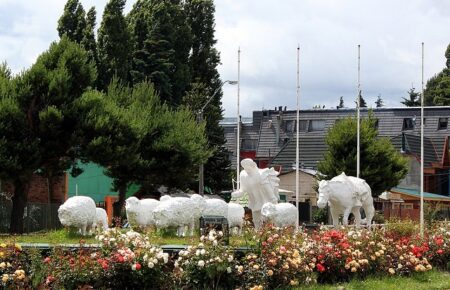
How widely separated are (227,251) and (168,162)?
A: 27051 millimetres

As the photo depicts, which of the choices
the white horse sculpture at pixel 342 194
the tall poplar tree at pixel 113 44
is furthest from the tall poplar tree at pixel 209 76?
the white horse sculpture at pixel 342 194

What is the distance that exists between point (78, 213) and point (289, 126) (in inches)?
2232

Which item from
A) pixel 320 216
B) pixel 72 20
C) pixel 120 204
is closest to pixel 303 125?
pixel 320 216

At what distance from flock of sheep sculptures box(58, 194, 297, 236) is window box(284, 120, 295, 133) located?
177 feet

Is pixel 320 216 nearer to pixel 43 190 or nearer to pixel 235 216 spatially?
pixel 43 190

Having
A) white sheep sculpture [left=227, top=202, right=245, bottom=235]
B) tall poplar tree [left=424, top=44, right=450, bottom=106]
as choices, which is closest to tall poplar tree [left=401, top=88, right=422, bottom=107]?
tall poplar tree [left=424, top=44, right=450, bottom=106]

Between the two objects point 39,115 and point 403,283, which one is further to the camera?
point 39,115

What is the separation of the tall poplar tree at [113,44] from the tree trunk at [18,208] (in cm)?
1558

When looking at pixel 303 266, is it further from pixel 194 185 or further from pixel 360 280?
pixel 194 185

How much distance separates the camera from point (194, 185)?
51469 mm

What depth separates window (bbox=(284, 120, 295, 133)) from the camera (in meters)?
78.2

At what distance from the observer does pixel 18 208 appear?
33.3 meters

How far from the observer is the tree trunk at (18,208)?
33000 millimetres

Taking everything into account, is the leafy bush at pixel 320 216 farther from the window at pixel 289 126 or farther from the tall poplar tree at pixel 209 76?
the window at pixel 289 126
